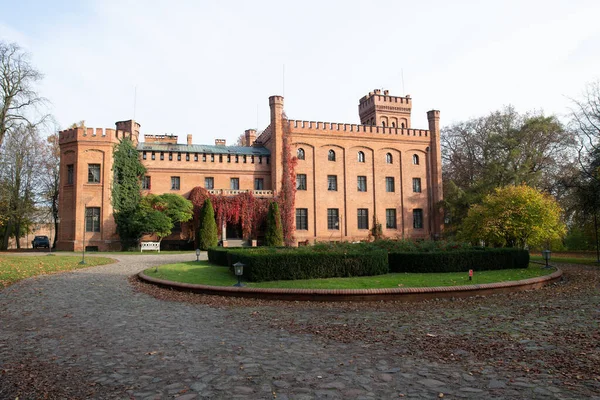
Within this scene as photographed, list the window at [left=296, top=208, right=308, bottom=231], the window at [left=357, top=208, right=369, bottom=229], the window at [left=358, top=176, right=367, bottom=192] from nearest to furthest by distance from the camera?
the window at [left=296, top=208, right=308, bottom=231]
the window at [left=357, top=208, right=369, bottom=229]
the window at [left=358, top=176, right=367, bottom=192]

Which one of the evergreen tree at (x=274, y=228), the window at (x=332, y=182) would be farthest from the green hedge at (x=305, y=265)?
the window at (x=332, y=182)

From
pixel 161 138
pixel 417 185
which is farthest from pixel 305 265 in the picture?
pixel 161 138

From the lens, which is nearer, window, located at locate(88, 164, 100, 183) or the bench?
the bench

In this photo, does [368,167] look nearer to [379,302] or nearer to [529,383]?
[379,302]

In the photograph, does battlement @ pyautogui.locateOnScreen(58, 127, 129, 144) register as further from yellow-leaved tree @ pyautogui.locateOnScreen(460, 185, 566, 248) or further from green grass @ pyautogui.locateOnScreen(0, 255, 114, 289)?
yellow-leaved tree @ pyautogui.locateOnScreen(460, 185, 566, 248)

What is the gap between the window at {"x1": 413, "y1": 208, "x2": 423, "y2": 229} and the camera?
37.7 metres

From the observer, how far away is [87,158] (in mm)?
30953

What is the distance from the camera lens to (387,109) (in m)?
44.1

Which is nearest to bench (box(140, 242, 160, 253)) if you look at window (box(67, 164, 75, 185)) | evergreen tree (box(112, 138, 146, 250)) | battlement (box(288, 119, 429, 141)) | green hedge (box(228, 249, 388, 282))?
evergreen tree (box(112, 138, 146, 250))

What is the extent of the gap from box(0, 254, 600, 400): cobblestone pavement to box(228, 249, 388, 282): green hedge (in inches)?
114

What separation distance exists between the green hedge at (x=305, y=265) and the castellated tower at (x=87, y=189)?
72.9ft

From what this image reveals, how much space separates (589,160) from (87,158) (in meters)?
31.8

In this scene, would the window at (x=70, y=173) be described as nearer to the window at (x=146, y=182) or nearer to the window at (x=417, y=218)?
the window at (x=146, y=182)

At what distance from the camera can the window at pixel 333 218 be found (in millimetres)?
35438
